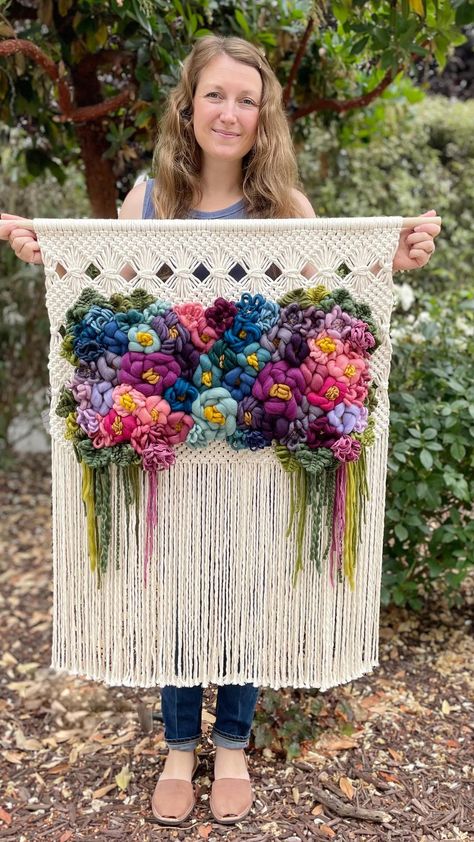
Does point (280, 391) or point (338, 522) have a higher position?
point (280, 391)

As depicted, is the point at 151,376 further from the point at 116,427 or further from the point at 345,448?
the point at 345,448

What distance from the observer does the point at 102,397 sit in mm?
1396

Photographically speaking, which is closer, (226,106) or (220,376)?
(220,376)

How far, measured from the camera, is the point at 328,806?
1.65 metres

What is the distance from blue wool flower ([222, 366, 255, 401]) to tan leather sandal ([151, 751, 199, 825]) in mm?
859

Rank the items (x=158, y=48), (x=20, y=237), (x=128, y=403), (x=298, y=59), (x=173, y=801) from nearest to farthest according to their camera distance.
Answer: (x=128, y=403), (x=20, y=237), (x=173, y=801), (x=158, y=48), (x=298, y=59)

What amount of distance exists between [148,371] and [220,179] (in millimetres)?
509

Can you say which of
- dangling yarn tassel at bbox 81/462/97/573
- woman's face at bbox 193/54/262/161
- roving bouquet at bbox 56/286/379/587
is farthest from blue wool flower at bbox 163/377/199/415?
woman's face at bbox 193/54/262/161

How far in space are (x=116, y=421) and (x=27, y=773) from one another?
39.5 inches

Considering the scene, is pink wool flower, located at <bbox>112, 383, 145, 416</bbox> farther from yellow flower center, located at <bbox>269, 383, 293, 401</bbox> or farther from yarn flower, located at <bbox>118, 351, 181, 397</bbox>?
yellow flower center, located at <bbox>269, 383, 293, 401</bbox>

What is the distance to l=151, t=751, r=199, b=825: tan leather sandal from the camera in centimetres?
161

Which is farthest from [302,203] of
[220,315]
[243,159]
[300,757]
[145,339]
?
[300,757]

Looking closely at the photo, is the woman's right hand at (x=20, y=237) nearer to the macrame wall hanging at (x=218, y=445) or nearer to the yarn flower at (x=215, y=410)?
the macrame wall hanging at (x=218, y=445)

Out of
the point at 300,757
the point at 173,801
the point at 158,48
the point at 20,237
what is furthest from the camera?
the point at 158,48
